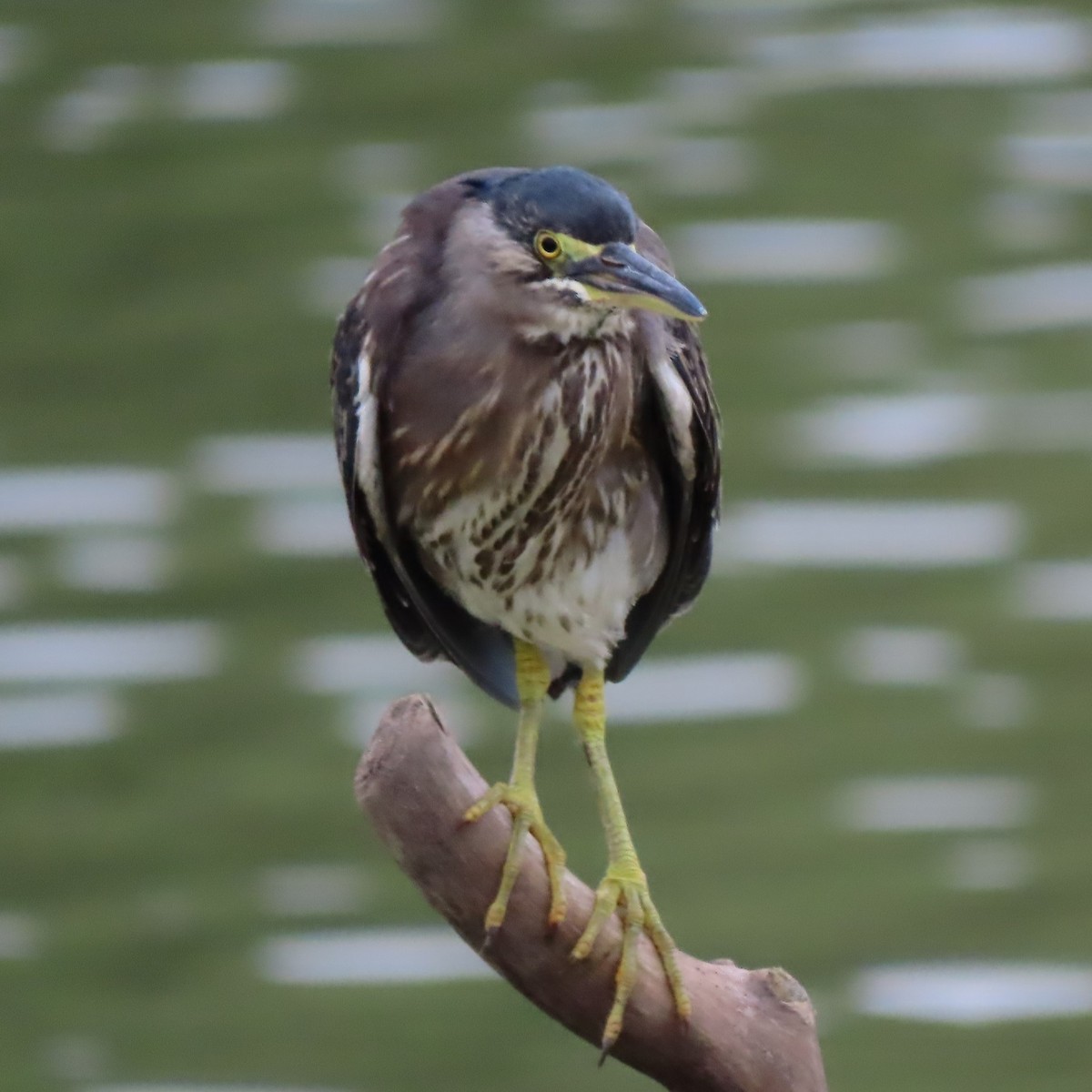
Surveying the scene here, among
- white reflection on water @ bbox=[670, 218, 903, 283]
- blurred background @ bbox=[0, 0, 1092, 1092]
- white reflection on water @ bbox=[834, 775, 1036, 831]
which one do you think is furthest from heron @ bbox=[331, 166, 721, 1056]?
white reflection on water @ bbox=[670, 218, 903, 283]

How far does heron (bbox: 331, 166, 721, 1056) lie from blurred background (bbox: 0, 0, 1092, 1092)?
11.6 ft

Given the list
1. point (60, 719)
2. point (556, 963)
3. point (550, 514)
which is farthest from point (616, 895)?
point (60, 719)

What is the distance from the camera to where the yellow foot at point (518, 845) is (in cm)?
325

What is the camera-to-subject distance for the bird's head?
333 cm

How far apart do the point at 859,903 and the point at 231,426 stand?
2.53 m

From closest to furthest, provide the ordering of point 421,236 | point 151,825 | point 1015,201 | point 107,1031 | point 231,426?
point 421,236 < point 107,1031 < point 151,825 < point 231,426 < point 1015,201

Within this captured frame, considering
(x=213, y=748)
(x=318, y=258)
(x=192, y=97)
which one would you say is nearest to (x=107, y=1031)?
(x=213, y=748)

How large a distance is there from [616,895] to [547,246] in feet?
2.50

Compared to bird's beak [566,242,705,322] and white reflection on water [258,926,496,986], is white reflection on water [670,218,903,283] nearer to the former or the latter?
white reflection on water [258,926,496,986]

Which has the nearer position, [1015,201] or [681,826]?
[681,826]

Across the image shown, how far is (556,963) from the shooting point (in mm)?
3283

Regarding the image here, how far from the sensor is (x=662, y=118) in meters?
9.87

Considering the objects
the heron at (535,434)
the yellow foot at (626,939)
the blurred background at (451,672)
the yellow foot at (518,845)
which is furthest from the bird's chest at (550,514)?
the blurred background at (451,672)

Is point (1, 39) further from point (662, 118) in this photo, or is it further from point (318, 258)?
point (662, 118)
